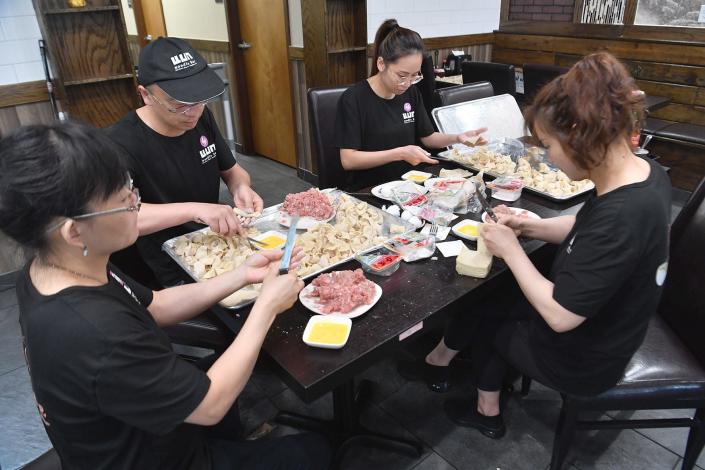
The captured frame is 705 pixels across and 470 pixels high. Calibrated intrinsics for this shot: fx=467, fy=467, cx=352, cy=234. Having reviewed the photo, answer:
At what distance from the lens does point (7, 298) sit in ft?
9.07

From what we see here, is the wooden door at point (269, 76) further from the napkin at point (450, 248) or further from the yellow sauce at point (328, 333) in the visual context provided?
the yellow sauce at point (328, 333)

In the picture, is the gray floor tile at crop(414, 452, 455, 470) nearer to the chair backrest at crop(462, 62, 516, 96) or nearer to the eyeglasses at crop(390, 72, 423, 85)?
the eyeglasses at crop(390, 72, 423, 85)

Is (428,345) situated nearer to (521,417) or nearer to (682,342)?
(521,417)

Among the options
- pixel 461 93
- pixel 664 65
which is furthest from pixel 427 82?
pixel 664 65

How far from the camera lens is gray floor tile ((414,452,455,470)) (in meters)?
1.67

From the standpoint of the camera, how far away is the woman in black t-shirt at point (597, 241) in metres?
1.07

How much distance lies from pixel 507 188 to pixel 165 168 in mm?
1307

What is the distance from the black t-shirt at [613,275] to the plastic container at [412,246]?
38 centimetres

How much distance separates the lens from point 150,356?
33.3 inches

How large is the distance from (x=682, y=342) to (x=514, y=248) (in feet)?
2.35

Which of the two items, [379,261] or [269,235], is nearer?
[379,261]

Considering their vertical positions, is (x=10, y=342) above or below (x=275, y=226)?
below

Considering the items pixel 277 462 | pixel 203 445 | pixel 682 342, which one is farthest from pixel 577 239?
pixel 203 445

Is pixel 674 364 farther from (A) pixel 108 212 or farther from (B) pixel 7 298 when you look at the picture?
(B) pixel 7 298
